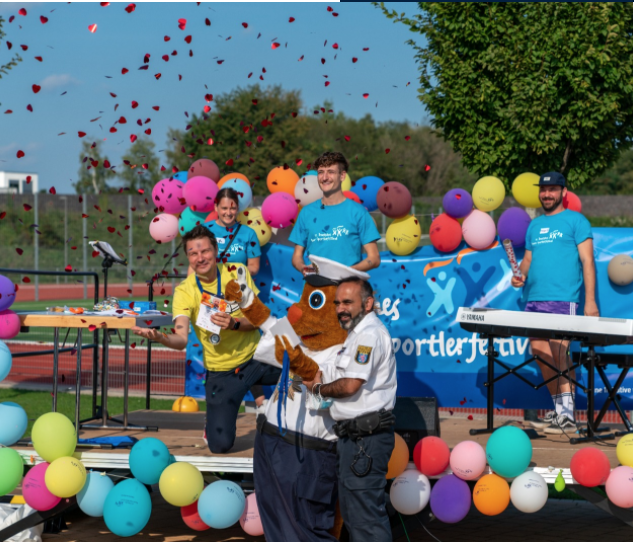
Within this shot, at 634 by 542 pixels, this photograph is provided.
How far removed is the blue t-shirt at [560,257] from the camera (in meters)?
6.61

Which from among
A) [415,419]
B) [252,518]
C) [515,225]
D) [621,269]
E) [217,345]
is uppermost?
[515,225]

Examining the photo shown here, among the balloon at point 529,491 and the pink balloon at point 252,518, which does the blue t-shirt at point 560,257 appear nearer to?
the balloon at point 529,491

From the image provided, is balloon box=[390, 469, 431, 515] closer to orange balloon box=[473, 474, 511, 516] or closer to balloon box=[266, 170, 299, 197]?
orange balloon box=[473, 474, 511, 516]

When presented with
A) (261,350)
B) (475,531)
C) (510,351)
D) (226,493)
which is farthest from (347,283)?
(510,351)

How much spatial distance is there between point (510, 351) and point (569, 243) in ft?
4.87

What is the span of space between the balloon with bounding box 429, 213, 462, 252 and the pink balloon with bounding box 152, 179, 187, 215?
95.5 inches

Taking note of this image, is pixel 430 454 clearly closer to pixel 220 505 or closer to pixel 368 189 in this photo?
pixel 220 505

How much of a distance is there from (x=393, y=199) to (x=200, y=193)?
5.83ft

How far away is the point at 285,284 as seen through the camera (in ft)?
27.5

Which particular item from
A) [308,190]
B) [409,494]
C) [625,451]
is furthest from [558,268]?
[308,190]

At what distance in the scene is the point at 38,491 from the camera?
533 cm

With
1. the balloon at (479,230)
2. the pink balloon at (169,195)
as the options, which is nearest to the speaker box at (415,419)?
the balloon at (479,230)

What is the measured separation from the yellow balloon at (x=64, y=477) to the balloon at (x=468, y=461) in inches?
90.3

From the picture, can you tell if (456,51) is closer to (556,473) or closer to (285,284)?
(285,284)
